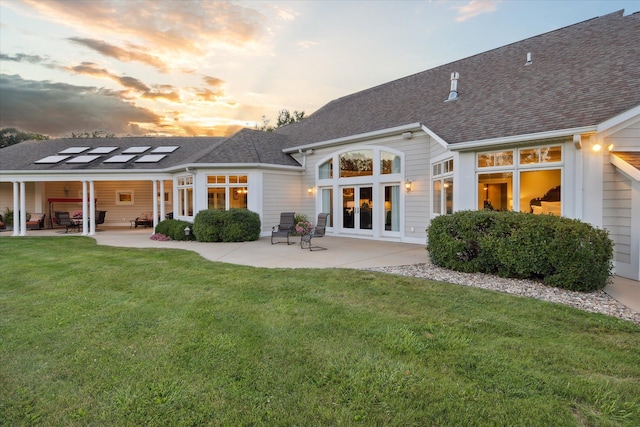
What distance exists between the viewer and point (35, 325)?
12.8 ft

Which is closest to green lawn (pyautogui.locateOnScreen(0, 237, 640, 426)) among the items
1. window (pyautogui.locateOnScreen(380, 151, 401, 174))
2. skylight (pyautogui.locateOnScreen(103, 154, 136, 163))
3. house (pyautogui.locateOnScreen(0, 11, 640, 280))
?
house (pyautogui.locateOnScreen(0, 11, 640, 280))

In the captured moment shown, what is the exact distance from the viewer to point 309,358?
309 centimetres

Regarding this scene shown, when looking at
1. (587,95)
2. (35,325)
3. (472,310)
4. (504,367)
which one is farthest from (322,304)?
(587,95)

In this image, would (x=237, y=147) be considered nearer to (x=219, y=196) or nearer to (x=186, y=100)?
(x=219, y=196)

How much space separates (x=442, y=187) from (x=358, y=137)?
394cm

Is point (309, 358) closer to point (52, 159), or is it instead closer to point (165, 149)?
point (165, 149)

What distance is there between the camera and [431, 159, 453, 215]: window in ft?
31.5

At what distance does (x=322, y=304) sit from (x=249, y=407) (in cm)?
229

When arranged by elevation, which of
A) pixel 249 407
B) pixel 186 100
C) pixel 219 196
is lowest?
pixel 249 407

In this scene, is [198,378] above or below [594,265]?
below

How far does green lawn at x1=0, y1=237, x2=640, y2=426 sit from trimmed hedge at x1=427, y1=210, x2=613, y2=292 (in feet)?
4.13

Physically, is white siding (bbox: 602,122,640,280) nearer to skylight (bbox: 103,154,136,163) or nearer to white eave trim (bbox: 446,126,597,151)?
white eave trim (bbox: 446,126,597,151)

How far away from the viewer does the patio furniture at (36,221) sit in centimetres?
1752

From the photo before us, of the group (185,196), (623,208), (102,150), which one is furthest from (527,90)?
(102,150)
